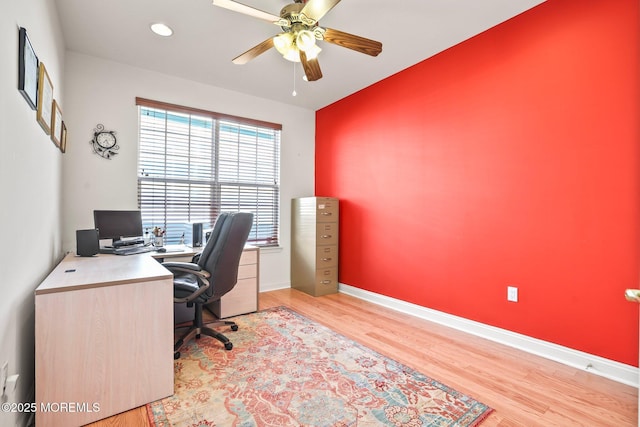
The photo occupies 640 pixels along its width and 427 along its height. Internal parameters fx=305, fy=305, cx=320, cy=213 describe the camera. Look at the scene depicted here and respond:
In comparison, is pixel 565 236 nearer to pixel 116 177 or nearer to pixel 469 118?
pixel 469 118

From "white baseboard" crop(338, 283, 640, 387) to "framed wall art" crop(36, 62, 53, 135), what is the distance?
3.29 metres

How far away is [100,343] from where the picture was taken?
1577 mm

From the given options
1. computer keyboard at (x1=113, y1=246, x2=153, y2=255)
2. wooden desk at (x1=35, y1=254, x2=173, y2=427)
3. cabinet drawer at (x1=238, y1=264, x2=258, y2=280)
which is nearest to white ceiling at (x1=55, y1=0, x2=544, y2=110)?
computer keyboard at (x1=113, y1=246, x2=153, y2=255)

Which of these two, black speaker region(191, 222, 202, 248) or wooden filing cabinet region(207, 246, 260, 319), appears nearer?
wooden filing cabinet region(207, 246, 260, 319)

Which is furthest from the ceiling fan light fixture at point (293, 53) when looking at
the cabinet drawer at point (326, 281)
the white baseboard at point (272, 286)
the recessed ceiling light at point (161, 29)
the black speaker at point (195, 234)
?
the white baseboard at point (272, 286)

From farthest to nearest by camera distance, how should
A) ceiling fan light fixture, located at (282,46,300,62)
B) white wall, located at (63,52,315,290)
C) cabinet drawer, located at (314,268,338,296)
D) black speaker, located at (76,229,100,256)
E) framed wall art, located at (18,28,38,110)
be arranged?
1. cabinet drawer, located at (314,268,338,296)
2. white wall, located at (63,52,315,290)
3. black speaker, located at (76,229,100,256)
4. ceiling fan light fixture, located at (282,46,300,62)
5. framed wall art, located at (18,28,38,110)

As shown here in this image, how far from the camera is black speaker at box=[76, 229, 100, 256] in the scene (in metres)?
2.39

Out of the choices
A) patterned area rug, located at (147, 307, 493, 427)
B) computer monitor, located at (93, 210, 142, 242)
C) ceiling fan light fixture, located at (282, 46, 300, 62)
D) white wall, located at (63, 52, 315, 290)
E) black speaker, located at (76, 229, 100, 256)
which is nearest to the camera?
patterned area rug, located at (147, 307, 493, 427)

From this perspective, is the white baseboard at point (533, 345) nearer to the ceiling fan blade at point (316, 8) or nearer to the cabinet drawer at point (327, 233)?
the cabinet drawer at point (327, 233)

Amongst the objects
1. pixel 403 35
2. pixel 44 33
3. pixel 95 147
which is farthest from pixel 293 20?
pixel 95 147

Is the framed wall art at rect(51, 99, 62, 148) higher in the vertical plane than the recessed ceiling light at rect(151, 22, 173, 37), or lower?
lower

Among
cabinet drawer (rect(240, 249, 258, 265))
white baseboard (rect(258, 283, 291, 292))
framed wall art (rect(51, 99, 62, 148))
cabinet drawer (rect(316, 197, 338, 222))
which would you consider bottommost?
white baseboard (rect(258, 283, 291, 292))

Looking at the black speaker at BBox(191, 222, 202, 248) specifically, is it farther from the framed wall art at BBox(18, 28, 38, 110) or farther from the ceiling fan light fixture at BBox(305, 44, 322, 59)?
the ceiling fan light fixture at BBox(305, 44, 322, 59)

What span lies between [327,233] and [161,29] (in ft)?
8.90
